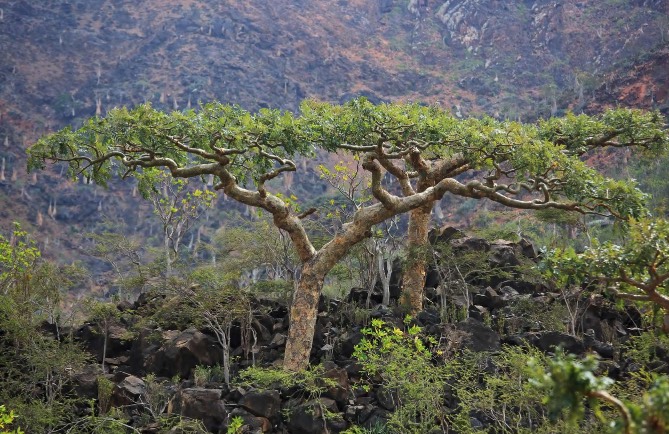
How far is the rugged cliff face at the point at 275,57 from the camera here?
52500mm

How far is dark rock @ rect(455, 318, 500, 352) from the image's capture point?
10055 millimetres

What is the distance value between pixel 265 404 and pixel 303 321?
1.59m

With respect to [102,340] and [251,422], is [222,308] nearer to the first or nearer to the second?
[251,422]

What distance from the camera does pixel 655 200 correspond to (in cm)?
2688

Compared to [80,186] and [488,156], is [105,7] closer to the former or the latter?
[80,186]

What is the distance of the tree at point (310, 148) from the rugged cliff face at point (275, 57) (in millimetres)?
39142

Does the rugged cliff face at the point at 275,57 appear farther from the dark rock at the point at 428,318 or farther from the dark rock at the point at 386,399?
the dark rock at the point at 386,399

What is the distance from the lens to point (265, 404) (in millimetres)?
8773

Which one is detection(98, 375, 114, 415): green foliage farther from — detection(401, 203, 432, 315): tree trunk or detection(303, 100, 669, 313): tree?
detection(401, 203, 432, 315): tree trunk

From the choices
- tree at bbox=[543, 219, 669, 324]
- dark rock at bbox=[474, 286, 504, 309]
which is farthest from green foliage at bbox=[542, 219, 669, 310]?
dark rock at bbox=[474, 286, 504, 309]

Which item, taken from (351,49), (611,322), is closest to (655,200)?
(611,322)

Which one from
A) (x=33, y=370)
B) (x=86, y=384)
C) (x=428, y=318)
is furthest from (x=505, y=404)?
(x=33, y=370)

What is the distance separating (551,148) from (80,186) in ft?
157

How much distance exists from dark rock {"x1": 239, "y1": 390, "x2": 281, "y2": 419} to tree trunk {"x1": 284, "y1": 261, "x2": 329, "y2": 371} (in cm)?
94
